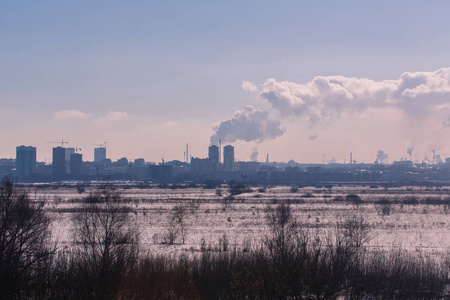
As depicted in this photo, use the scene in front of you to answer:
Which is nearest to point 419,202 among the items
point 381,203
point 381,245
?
point 381,203

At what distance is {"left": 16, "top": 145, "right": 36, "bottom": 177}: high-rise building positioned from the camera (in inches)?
7377

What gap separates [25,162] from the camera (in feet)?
617

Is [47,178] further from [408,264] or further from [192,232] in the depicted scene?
[408,264]

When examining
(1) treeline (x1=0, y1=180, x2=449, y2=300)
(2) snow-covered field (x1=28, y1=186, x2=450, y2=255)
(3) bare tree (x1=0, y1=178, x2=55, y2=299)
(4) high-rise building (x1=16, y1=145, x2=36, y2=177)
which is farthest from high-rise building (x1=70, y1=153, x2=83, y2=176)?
(3) bare tree (x1=0, y1=178, x2=55, y2=299)

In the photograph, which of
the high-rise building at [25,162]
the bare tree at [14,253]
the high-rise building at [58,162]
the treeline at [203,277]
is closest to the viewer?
the treeline at [203,277]

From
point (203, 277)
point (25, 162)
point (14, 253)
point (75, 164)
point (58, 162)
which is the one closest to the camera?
point (14, 253)

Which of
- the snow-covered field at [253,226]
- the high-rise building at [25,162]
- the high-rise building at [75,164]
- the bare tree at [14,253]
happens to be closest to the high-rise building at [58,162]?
the high-rise building at [75,164]

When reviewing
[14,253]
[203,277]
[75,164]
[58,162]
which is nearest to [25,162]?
[58,162]

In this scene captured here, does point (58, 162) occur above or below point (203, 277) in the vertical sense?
above

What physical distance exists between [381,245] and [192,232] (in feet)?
42.2

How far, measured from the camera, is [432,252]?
2681cm

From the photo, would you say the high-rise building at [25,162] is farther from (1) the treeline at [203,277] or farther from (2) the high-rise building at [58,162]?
(1) the treeline at [203,277]

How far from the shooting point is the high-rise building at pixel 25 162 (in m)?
187

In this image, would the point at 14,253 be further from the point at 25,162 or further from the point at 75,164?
the point at 25,162
